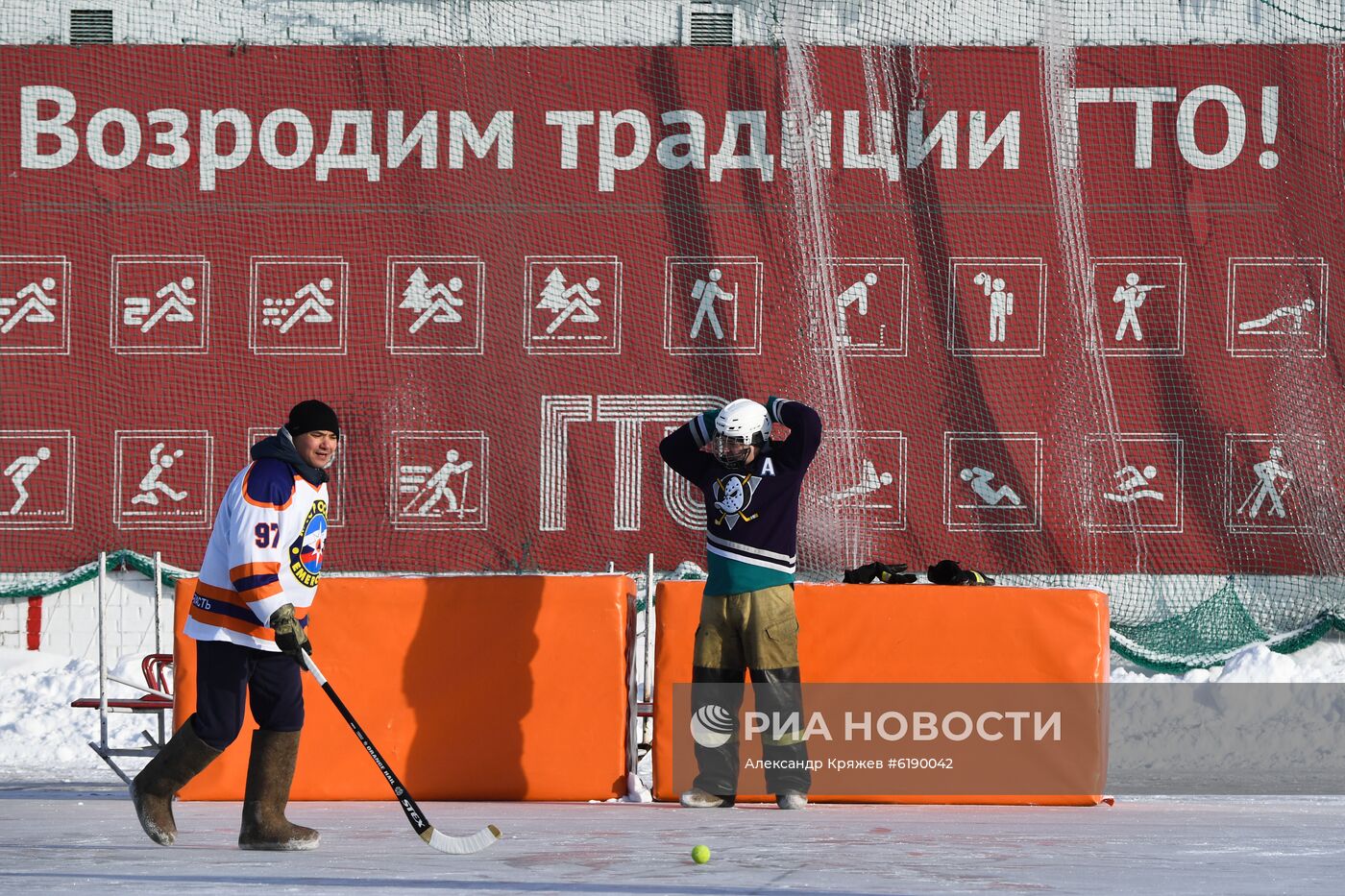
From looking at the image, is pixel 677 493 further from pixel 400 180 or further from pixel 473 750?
pixel 473 750

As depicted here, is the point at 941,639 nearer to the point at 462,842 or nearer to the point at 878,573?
the point at 878,573

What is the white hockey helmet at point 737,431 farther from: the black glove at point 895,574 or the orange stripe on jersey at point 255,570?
the orange stripe on jersey at point 255,570

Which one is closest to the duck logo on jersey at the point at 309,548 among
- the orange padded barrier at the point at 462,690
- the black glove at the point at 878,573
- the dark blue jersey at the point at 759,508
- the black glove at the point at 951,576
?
the orange padded barrier at the point at 462,690

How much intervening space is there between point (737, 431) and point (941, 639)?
120cm

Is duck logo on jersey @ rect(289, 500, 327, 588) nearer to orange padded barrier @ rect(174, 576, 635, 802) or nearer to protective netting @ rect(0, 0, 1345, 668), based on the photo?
orange padded barrier @ rect(174, 576, 635, 802)

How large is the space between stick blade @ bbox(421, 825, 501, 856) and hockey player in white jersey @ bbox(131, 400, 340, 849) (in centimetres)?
50

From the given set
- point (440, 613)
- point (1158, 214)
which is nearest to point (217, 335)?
point (440, 613)

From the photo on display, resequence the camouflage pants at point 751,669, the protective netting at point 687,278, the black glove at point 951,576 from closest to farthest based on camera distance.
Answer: the camouflage pants at point 751,669 → the black glove at point 951,576 → the protective netting at point 687,278

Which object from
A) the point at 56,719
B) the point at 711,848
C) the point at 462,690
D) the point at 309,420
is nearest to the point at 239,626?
the point at 309,420

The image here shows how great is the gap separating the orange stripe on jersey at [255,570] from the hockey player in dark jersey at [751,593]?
2.01m

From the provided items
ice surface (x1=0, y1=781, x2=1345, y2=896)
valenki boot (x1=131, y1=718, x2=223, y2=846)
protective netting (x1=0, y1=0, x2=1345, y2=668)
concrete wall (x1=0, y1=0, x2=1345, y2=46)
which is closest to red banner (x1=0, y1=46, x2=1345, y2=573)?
protective netting (x1=0, y1=0, x2=1345, y2=668)

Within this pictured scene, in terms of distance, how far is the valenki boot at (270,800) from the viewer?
5242 mm

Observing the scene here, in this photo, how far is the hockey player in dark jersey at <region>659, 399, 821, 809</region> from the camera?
6730mm

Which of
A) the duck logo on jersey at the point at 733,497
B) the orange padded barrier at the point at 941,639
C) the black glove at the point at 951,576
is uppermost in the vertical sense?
the duck logo on jersey at the point at 733,497
